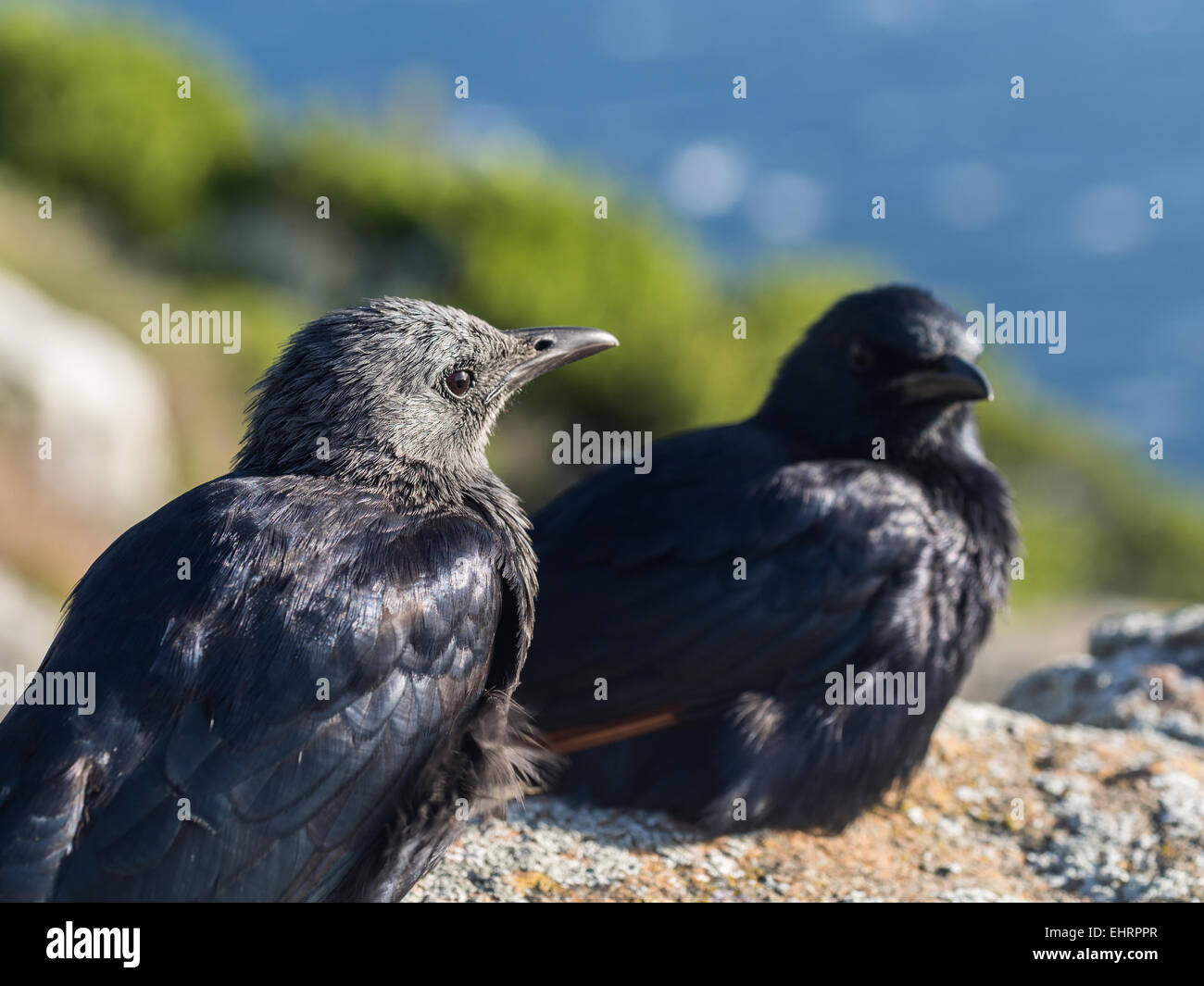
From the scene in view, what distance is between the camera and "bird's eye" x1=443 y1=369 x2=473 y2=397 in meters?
4.05

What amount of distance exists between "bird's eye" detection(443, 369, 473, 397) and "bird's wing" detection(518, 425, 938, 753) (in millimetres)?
1017

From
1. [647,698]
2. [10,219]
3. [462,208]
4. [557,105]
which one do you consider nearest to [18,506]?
[10,219]

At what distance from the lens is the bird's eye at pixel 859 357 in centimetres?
530

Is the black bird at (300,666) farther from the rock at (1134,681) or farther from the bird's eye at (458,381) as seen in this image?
the rock at (1134,681)

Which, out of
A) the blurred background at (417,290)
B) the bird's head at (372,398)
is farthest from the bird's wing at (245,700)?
the blurred background at (417,290)

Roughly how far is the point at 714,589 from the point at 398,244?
61.9 ft

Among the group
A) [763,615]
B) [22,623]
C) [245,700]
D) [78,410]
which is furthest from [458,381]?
[78,410]

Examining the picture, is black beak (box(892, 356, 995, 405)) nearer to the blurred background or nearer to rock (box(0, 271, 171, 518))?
the blurred background

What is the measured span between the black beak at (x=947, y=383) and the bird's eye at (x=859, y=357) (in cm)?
15

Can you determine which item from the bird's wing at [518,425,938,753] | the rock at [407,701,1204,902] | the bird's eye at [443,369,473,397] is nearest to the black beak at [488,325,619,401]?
the bird's eye at [443,369,473,397]

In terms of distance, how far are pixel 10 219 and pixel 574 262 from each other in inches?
324

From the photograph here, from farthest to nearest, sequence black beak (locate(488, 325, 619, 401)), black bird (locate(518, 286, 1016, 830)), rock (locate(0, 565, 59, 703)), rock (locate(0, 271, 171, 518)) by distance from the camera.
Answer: rock (locate(0, 271, 171, 518))
rock (locate(0, 565, 59, 703))
black bird (locate(518, 286, 1016, 830))
black beak (locate(488, 325, 619, 401))
